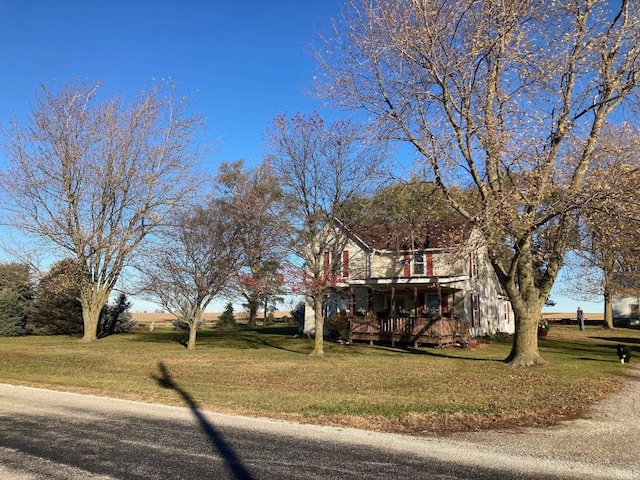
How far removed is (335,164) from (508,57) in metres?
8.05

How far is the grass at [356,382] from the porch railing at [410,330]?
68.2 inches

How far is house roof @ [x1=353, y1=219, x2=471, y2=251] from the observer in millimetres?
15820

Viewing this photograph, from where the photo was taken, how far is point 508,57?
1312 cm

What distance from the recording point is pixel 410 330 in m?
23.2

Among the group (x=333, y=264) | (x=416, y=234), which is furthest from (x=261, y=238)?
(x=416, y=234)

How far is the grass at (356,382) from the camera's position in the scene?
789 cm

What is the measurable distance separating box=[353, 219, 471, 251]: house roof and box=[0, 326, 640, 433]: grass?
430 cm

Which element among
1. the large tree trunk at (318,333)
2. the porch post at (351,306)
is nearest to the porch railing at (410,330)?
the porch post at (351,306)

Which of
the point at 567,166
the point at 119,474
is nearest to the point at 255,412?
the point at 119,474

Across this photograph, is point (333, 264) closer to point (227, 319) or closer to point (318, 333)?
point (318, 333)

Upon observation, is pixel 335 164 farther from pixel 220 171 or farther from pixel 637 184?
pixel 220 171

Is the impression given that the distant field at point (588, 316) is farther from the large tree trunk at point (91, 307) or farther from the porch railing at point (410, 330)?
the large tree trunk at point (91, 307)

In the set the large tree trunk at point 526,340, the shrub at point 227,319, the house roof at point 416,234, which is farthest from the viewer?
the shrub at point 227,319

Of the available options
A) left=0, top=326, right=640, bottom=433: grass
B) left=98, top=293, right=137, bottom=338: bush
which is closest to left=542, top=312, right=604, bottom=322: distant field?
left=0, top=326, right=640, bottom=433: grass
